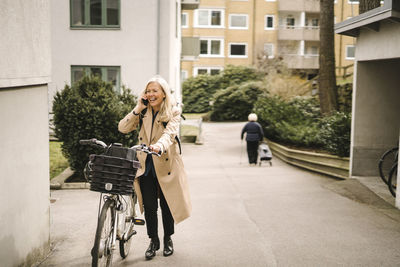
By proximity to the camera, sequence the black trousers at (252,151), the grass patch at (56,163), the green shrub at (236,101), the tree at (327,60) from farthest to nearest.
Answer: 1. the green shrub at (236,101)
2. the tree at (327,60)
3. the black trousers at (252,151)
4. the grass patch at (56,163)

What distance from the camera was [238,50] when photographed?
47812 mm

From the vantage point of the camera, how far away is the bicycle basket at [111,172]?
425 centimetres

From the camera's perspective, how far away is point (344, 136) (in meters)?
12.7

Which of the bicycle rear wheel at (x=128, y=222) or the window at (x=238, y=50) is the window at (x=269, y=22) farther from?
the bicycle rear wheel at (x=128, y=222)

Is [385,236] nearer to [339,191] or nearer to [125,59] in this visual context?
[339,191]

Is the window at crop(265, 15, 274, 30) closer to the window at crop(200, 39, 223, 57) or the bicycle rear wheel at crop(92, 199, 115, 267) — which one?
the window at crop(200, 39, 223, 57)

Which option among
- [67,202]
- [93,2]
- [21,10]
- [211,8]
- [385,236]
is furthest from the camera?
→ [211,8]

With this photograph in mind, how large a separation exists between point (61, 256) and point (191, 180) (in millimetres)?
6602

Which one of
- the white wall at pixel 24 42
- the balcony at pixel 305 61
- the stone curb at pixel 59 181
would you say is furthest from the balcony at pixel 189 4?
the balcony at pixel 305 61

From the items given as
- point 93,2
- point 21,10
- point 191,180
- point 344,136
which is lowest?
point 191,180

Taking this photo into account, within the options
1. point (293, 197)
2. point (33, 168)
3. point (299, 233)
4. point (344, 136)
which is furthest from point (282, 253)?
point (344, 136)

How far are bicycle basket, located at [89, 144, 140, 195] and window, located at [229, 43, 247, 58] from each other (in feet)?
145

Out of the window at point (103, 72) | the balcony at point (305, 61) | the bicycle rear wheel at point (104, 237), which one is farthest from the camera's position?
the balcony at point (305, 61)

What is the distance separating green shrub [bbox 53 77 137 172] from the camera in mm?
10008
